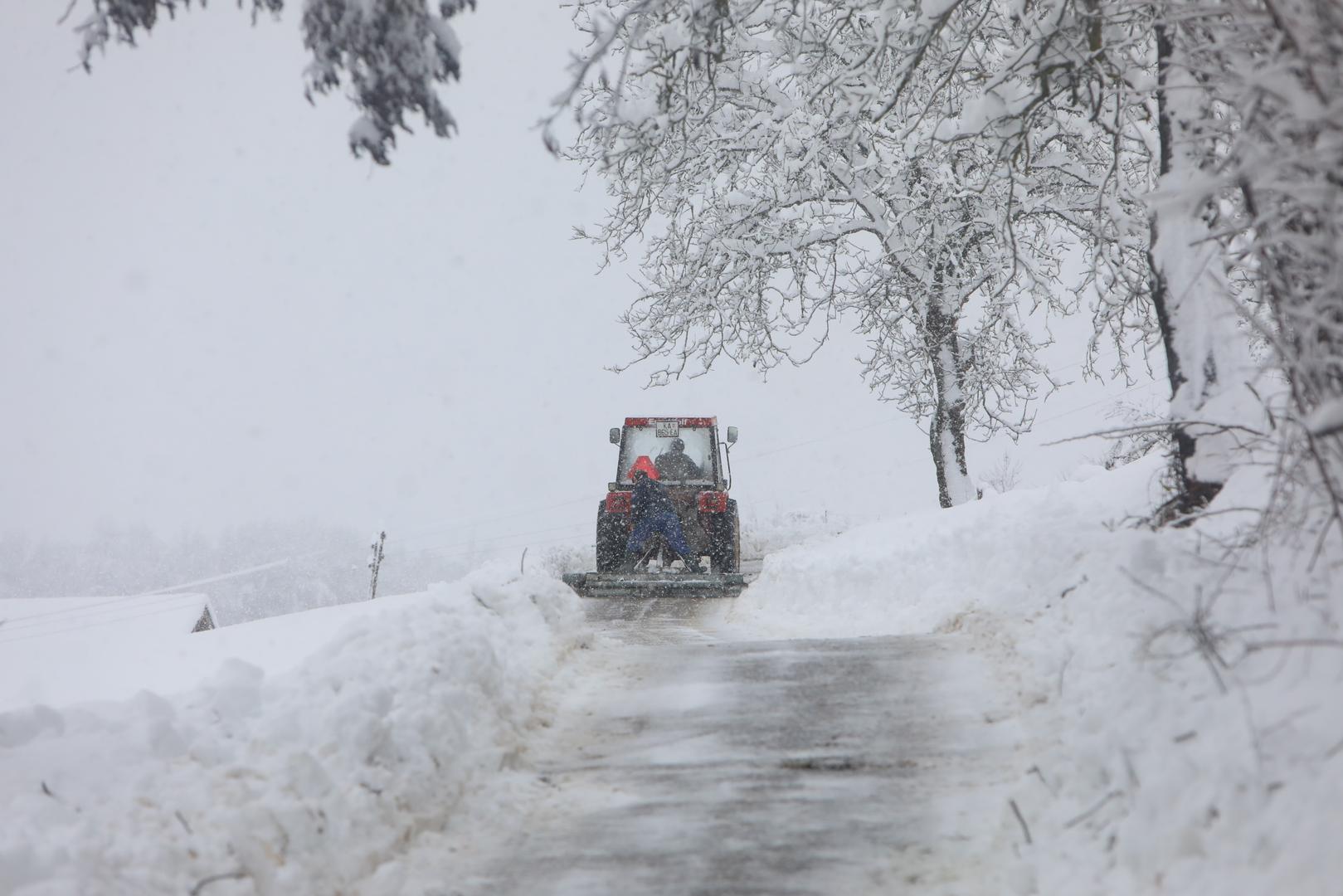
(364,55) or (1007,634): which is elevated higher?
(364,55)

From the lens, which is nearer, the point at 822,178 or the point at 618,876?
the point at 618,876

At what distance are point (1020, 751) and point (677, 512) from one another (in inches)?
382

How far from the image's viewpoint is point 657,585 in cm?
1193

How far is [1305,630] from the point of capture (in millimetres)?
2980

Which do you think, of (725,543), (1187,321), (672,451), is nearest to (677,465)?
(672,451)

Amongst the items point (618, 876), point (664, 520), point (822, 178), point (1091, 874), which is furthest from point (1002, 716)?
point (822, 178)

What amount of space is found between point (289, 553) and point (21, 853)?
90839 mm

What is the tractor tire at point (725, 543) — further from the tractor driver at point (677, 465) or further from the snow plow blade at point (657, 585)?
the snow plow blade at point (657, 585)

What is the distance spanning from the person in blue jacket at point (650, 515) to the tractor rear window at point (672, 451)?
1.43 m

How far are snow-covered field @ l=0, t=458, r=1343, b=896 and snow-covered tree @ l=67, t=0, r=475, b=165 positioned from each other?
2507mm

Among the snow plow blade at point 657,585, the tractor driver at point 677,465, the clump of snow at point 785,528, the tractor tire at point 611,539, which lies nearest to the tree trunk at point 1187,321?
the snow plow blade at point 657,585

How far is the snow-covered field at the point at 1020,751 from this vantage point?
266cm

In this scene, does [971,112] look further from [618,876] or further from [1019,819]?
[618,876]

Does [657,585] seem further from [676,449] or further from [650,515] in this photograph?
[676,449]
